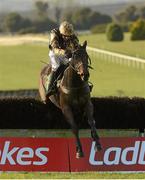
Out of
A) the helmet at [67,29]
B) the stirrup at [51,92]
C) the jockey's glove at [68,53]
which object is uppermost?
the helmet at [67,29]

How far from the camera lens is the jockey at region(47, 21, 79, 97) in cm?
1206

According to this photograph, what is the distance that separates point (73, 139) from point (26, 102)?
3.94m

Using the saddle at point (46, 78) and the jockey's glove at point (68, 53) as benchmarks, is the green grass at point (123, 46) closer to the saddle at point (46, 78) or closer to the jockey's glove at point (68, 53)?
the saddle at point (46, 78)

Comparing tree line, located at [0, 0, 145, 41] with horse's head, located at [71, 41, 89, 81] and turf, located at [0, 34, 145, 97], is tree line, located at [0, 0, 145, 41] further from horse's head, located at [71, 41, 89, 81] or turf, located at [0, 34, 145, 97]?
horse's head, located at [71, 41, 89, 81]

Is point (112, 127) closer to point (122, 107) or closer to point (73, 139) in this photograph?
point (122, 107)

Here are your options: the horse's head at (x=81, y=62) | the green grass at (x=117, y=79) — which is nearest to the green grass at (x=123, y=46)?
the green grass at (x=117, y=79)

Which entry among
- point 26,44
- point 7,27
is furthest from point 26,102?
point 7,27

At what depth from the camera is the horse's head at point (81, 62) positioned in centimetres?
1110

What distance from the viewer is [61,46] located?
12328 millimetres

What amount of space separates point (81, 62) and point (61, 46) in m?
1.24

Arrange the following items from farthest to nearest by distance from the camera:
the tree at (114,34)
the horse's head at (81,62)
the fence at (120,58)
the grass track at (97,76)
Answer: the tree at (114,34)
the fence at (120,58)
the grass track at (97,76)
the horse's head at (81,62)

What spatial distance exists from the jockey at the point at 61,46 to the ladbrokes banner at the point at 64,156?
57.3 inches

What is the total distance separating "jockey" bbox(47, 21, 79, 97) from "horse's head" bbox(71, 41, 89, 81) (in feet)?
0.91

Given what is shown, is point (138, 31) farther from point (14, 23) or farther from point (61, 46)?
point (61, 46)
